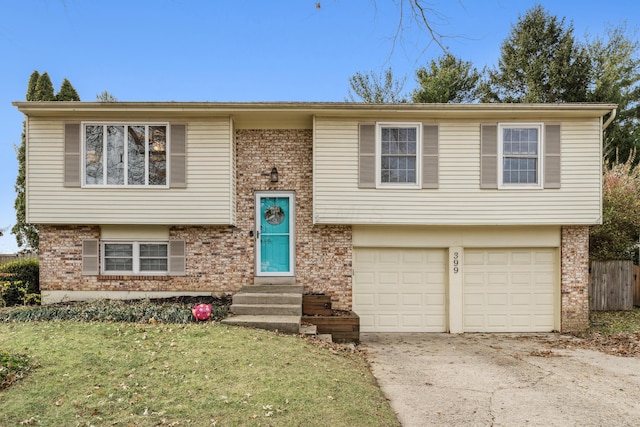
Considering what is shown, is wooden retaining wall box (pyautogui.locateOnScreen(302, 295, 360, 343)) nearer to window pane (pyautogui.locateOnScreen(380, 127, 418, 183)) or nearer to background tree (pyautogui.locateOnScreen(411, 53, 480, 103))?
window pane (pyautogui.locateOnScreen(380, 127, 418, 183))

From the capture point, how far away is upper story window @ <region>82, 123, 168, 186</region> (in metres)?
10.1

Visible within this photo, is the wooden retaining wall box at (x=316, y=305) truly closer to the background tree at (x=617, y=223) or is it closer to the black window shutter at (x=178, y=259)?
the black window shutter at (x=178, y=259)

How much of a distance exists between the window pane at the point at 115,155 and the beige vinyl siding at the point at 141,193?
0.22 metres

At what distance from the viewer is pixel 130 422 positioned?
4.47 m

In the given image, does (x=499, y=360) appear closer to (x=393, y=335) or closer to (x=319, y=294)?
(x=393, y=335)

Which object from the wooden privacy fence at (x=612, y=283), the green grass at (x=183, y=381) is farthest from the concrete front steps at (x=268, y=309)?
the wooden privacy fence at (x=612, y=283)

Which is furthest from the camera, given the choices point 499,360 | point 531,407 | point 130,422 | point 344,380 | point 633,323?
point 633,323

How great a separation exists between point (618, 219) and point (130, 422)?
1441 centimetres

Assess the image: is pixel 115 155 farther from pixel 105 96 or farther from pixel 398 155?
pixel 105 96

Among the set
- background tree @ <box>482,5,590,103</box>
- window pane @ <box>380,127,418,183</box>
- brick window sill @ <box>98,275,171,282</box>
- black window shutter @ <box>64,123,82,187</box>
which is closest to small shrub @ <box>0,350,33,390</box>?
brick window sill @ <box>98,275,171,282</box>

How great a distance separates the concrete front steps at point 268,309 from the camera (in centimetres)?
838

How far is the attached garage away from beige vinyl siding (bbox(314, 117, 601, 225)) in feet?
3.12

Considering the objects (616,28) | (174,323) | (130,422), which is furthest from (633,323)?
(616,28)

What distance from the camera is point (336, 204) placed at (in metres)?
10.1
